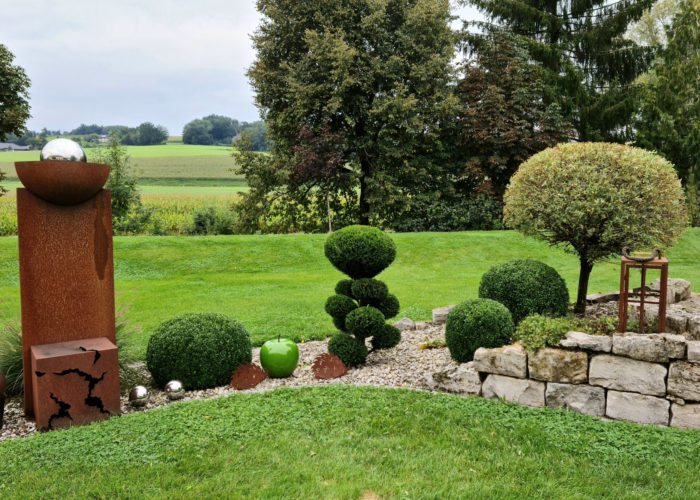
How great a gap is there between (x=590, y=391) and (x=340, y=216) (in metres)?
16.4

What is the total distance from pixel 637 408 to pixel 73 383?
15.7 ft

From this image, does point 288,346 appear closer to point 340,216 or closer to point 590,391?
point 590,391

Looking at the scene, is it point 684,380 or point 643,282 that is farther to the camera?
point 643,282

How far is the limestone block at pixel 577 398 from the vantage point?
4.40m

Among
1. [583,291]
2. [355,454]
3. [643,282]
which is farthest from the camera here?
[583,291]

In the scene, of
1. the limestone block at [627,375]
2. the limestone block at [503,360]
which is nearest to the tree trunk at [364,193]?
the limestone block at [503,360]

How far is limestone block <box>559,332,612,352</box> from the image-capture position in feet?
14.3

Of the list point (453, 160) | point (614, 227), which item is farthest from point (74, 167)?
point (453, 160)

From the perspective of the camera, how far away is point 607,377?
14.4ft

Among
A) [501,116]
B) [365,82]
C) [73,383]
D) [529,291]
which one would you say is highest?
[365,82]

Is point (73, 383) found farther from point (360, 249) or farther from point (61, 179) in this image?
point (360, 249)

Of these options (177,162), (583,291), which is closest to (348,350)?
(583,291)

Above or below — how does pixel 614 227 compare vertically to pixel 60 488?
above

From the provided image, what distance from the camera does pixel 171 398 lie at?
493 centimetres
